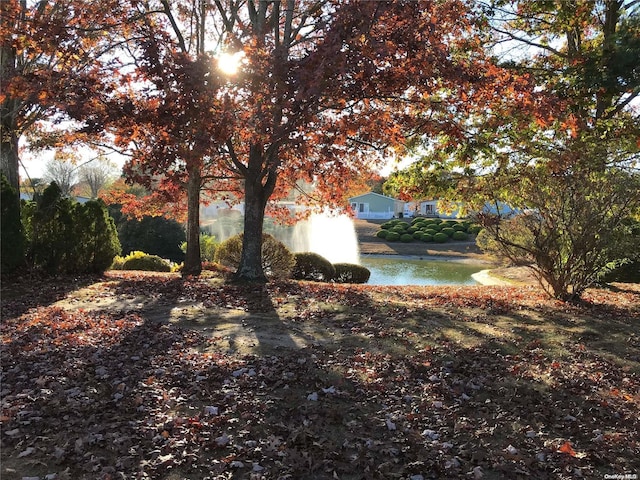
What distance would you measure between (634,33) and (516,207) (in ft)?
11.1

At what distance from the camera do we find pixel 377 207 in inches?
2084

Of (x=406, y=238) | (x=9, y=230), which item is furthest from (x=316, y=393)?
(x=406, y=238)

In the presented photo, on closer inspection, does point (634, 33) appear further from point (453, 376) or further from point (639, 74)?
point (453, 376)

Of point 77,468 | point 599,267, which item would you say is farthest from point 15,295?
point 599,267

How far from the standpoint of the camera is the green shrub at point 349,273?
14.5m

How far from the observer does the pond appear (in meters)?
17.8

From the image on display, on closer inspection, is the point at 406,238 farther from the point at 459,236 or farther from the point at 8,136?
the point at 8,136

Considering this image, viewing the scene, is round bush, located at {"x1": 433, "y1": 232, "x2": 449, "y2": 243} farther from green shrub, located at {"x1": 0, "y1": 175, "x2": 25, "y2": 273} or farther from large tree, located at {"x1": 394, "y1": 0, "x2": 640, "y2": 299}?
green shrub, located at {"x1": 0, "y1": 175, "x2": 25, "y2": 273}

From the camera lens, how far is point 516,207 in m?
8.38

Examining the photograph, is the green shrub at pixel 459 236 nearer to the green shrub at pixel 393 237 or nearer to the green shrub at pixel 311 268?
the green shrub at pixel 393 237

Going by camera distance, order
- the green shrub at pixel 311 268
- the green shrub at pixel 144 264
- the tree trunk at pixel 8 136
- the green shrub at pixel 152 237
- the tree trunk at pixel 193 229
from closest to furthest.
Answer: the tree trunk at pixel 8 136
the tree trunk at pixel 193 229
the green shrub at pixel 311 268
the green shrub at pixel 144 264
the green shrub at pixel 152 237

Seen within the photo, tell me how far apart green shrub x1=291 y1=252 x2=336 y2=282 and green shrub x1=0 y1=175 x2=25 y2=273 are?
6.94 metres

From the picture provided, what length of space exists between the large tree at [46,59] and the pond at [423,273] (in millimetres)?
11149

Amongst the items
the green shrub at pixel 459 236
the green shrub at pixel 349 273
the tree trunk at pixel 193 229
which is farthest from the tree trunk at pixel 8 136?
the green shrub at pixel 459 236
